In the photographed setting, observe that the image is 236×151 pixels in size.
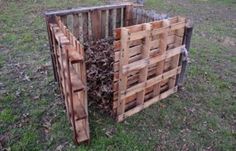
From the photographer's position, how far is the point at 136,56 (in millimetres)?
3402

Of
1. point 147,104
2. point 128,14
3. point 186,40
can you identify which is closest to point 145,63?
point 147,104

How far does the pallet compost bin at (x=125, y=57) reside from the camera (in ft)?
9.68

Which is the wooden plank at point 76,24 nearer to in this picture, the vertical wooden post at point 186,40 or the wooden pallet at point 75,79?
the wooden pallet at point 75,79

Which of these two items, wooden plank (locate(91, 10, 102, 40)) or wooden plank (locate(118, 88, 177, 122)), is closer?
wooden plank (locate(118, 88, 177, 122))

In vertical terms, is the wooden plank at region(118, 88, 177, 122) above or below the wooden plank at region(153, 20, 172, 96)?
below

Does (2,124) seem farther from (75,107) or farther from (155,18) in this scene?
(155,18)

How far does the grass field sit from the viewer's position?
345cm

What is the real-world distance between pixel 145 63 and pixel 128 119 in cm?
90

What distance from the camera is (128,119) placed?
3.79 metres

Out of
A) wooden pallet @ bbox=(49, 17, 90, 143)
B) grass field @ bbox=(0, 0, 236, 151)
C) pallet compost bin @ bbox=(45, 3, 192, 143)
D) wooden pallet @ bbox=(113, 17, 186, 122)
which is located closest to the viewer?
wooden pallet @ bbox=(49, 17, 90, 143)

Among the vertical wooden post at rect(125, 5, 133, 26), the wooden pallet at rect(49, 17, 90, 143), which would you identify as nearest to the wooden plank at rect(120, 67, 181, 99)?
the wooden pallet at rect(49, 17, 90, 143)

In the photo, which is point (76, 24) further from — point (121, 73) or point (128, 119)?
point (128, 119)

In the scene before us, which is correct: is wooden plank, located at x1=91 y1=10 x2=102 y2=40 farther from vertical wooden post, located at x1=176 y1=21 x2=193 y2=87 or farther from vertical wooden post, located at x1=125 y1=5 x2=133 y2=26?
vertical wooden post, located at x1=176 y1=21 x2=193 y2=87

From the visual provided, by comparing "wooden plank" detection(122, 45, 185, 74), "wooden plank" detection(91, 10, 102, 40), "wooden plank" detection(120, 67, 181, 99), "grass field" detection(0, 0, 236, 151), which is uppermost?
"wooden plank" detection(91, 10, 102, 40)
